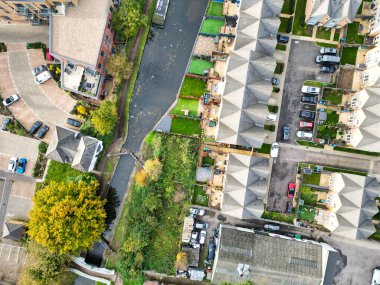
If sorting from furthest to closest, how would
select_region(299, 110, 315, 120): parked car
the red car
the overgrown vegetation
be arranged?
the overgrown vegetation < the red car < select_region(299, 110, 315, 120): parked car

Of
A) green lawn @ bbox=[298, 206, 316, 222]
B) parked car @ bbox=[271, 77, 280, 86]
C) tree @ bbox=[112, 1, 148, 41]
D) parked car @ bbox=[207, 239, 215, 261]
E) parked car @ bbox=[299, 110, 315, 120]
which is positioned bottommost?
parked car @ bbox=[207, 239, 215, 261]

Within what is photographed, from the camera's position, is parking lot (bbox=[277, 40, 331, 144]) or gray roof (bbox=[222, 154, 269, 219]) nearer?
gray roof (bbox=[222, 154, 269, 219])

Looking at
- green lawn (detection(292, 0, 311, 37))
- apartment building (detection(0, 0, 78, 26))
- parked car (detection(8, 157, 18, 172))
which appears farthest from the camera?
parked car (detection(8, 157, 18, 172))

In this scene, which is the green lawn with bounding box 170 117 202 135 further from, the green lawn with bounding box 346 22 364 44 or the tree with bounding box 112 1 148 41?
the green lawn with bounding box 346 22 364 44

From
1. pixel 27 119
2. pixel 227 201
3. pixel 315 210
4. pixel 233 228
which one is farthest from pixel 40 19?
pixel 315 210

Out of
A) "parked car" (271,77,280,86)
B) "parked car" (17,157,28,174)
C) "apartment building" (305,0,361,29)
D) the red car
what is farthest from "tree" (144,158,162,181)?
"apartment building" (305,0,361,29)

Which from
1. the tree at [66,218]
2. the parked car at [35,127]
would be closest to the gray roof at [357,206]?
the tree at [66,218]
